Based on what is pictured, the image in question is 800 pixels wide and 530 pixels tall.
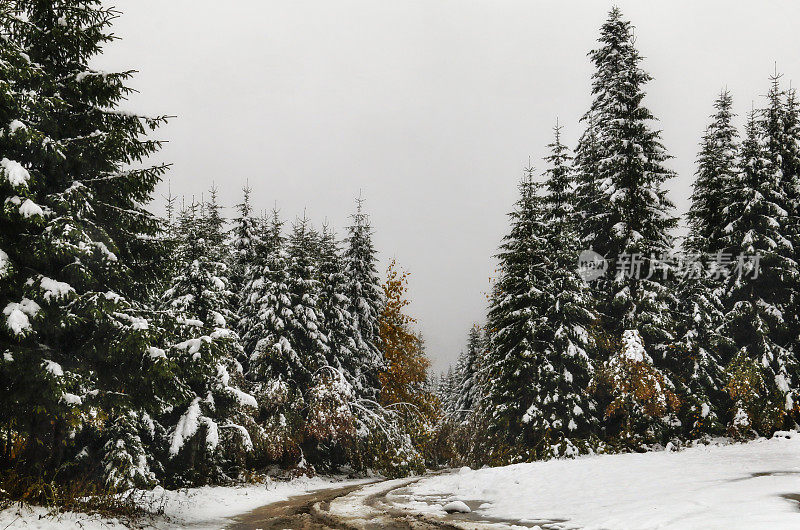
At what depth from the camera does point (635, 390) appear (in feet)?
59.8

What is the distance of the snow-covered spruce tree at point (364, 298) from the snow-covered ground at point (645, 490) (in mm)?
11709

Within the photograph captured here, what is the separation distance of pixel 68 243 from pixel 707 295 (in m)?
23.3

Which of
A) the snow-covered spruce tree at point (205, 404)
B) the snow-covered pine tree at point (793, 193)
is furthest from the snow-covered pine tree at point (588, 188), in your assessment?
the snow-covered spruce tree at point (205, 404)

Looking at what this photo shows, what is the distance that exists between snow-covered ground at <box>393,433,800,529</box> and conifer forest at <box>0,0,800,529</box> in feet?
0.60

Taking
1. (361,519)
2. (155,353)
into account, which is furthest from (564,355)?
(155,353)

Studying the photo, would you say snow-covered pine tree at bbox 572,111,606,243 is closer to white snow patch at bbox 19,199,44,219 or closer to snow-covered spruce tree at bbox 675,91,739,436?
snow-covered spruce tree at bbox 675,91,739,436

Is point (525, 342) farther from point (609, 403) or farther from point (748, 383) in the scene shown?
point (748, 383)

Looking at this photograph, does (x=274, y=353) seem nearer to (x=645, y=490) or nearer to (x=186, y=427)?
(x=186, y=427)

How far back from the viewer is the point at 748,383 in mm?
19125

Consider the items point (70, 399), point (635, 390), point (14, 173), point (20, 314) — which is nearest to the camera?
point (20, 314)

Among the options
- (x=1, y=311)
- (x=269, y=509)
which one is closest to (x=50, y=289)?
(x=1, y=311)

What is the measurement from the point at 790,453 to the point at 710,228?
1098cm

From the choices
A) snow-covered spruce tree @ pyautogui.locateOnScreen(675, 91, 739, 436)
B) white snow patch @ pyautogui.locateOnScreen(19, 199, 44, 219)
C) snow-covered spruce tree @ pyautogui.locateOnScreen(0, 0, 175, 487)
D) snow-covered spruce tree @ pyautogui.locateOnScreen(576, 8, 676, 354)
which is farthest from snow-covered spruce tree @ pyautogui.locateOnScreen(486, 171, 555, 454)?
white snow patch @ pyautogui.locateOnScreen(19, 199, 44, 219)

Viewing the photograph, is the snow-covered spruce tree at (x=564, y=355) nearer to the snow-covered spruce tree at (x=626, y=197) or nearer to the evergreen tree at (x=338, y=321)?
the snow-covered spruce tree at (x=626, y=197)
